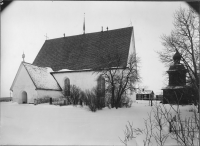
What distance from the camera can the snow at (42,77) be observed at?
1322cm

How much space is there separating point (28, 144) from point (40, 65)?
1140 centimetres

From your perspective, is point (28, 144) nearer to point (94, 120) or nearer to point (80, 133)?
point (80, 133)

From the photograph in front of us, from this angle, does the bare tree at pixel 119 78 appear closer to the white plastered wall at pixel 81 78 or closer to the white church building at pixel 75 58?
the white church building at pixel 75 58

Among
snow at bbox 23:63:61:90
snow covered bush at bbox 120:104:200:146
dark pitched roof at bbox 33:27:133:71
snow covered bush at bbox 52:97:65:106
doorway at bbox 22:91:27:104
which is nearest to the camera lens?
snow covered bush at bbox 120:104:200:146

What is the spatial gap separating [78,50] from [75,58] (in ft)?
2.86

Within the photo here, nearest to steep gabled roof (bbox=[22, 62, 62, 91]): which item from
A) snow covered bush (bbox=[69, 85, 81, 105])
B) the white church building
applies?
→ the white church building

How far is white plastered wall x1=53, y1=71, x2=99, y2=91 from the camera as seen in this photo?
1469 cm

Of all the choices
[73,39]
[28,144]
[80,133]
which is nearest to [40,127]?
[28,144]

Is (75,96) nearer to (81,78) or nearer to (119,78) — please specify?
(81,78)

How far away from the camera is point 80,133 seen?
610 cm

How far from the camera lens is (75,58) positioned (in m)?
16.1

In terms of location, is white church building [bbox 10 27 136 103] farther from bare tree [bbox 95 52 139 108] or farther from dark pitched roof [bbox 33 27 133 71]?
bare tree [bbox 95 52 139 108]

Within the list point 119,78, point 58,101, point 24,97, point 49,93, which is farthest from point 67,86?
point 119,78

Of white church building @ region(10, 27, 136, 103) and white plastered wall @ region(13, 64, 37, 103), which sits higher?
white church building @ region(10, 27, 136, 103)
